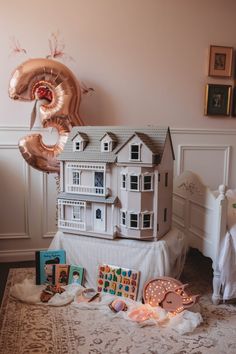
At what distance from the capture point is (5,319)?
187cm

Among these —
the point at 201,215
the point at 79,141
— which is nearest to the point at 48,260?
the point at 79,141

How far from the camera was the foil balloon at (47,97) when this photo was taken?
241cm

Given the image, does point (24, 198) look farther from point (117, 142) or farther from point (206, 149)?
point (206, 149)

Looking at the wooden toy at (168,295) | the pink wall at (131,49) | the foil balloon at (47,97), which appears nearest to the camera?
the wooden toy at (168,295)

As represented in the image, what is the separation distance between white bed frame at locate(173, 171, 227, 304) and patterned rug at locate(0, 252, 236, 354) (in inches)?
11.8

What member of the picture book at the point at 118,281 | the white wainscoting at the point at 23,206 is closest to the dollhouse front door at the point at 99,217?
the picture book at the point at 118,281

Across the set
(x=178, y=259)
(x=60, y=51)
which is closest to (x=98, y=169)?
(x=178, y=259)

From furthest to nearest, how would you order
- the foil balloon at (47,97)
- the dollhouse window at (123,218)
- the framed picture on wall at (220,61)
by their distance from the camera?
the framed picture on wall at (220,61)
the foil balloon at (47,97)
the dollhouse window at (123,218)

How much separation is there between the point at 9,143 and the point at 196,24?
1.88m

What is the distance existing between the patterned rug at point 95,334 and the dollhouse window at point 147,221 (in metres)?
0.55

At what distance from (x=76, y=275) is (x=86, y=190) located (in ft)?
1.83

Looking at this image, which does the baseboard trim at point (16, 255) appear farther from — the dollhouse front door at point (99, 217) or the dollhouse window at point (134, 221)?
the dollhouse window at point (134, 221)

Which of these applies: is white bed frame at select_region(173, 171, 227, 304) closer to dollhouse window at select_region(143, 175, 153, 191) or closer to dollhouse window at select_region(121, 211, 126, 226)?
dollhouse window at select_region(143, 175, 153, 191)

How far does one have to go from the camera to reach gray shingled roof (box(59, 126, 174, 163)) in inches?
81.3
